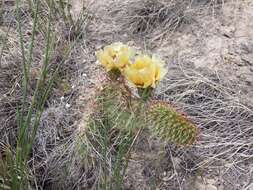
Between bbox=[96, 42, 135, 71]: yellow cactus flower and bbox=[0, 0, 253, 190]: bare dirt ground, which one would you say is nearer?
bbox=[96, 42, 135, 71]: yellow cactus flower

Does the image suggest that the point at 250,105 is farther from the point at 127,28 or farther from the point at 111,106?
the point at 127,28

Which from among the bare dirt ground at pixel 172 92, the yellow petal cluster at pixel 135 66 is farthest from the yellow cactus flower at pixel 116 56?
the bare dirt ground at pixel 172 92

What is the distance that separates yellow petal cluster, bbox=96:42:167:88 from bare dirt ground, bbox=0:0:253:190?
0.51 meters

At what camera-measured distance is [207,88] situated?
2.35 meters

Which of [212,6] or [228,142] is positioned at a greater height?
[212,6]

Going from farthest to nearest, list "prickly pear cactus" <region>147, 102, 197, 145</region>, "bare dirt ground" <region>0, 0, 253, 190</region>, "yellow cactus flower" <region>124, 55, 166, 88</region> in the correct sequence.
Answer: "bare dirt ground" <region>0, 0, 253, 190</region>
"prickly pear cactus" <region>147, 102, 197, 145</region>
"yellow cactus flower" <region>124, 55, 166, 88</region>

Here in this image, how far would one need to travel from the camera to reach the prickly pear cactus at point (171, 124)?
1831 mm

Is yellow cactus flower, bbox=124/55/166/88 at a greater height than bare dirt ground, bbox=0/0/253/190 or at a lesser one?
greater

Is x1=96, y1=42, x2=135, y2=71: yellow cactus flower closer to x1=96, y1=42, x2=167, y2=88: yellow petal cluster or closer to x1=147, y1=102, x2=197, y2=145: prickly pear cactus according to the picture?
x1=96, y1=42, x2=167, y2=88: yellow petal cluster

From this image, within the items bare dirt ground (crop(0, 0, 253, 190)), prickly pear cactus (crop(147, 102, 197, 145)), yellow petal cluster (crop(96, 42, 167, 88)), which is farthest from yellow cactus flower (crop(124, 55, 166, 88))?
bare dirt ground (crop(0, 0, 253, 190))

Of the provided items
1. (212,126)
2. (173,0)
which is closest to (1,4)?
(173,0)

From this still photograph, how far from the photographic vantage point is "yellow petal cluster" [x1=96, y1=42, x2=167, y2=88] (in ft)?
4.90

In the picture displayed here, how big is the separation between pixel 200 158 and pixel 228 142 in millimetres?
137

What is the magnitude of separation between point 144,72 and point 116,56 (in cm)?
16
